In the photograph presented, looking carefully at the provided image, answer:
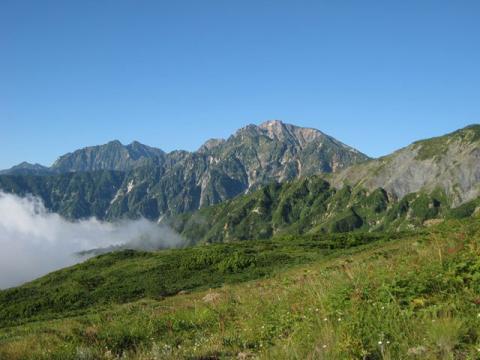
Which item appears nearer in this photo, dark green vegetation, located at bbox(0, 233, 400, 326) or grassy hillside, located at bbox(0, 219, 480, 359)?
grassy hillside, located at bbox(0, 219, 480, 359)

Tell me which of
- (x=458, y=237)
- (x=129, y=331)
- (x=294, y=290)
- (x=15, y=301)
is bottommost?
(x=15, y=301)

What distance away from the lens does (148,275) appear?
225ft

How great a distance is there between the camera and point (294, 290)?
42.8ft

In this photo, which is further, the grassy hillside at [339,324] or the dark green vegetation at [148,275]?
the dark green vegetation at [148,275]

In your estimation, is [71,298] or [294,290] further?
[71,298]

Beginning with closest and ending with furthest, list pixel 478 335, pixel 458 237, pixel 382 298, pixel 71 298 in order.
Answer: pixel 478 335 → pixel 382 298 → pixel 458 237 → pixel 71 298

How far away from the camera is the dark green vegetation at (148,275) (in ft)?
187

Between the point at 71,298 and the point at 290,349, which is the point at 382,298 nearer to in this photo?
the point at 290,349

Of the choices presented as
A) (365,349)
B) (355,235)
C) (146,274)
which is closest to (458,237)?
(365,349)

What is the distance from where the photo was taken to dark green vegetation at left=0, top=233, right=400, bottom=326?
→ 5709cm

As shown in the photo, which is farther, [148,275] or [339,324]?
[148,275]

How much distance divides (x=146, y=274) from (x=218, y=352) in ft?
204

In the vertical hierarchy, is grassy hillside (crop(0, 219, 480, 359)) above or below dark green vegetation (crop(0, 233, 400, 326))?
above

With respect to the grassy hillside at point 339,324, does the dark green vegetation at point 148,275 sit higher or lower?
lower
